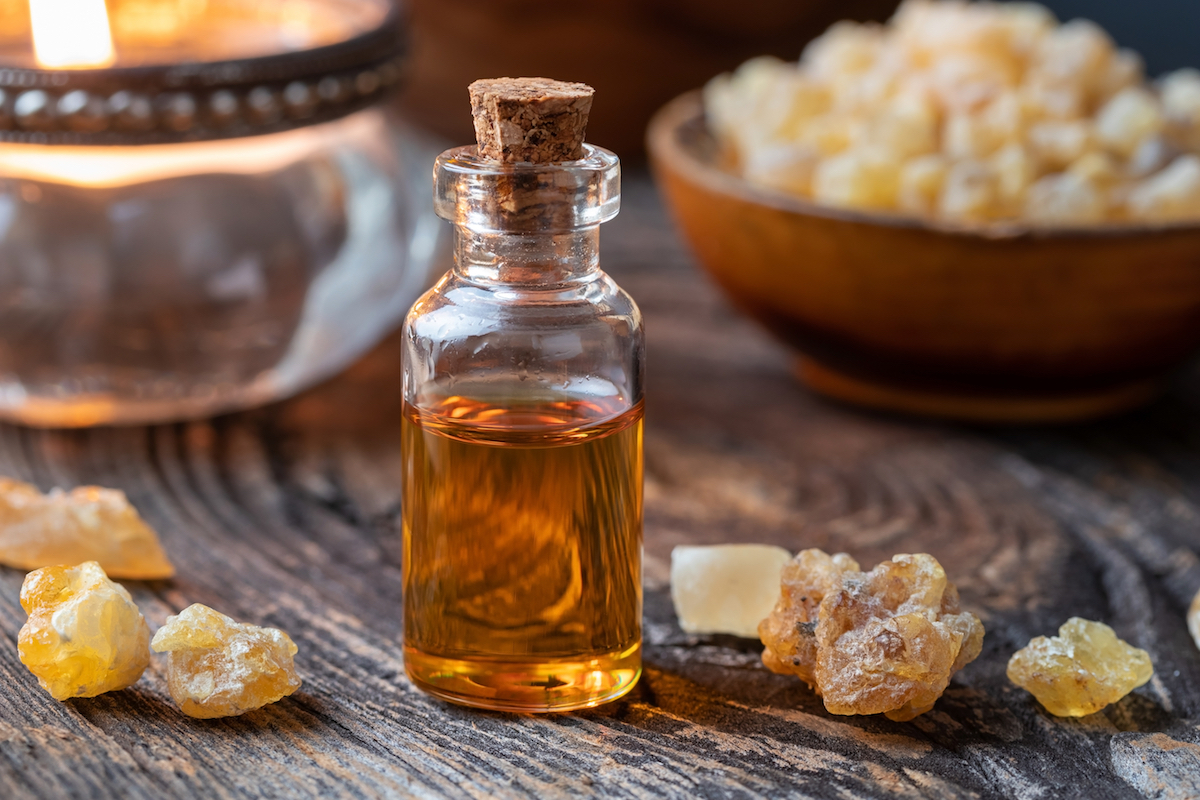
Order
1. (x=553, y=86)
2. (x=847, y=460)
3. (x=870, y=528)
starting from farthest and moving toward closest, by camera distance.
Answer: (x=847, y=460)
(x=870, y=528)
(x=553, y=86)

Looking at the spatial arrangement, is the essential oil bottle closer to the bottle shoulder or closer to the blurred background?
the bottle shoulder

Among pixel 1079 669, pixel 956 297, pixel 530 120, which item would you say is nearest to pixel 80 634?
pixel 530 120

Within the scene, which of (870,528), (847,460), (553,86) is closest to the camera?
(553,86)

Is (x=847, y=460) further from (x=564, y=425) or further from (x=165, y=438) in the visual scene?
(x=165, y=438)

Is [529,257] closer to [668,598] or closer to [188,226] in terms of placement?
[668,598]

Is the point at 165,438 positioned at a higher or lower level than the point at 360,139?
lower

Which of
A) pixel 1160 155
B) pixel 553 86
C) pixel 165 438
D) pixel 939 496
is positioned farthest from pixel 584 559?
pixel 1160 155

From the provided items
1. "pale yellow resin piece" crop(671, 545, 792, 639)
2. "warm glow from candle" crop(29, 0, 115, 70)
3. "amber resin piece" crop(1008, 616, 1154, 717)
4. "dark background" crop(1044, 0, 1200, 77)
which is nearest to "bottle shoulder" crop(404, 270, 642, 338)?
"pale yellow resin piece" crop(671, 545, 792, 639)
